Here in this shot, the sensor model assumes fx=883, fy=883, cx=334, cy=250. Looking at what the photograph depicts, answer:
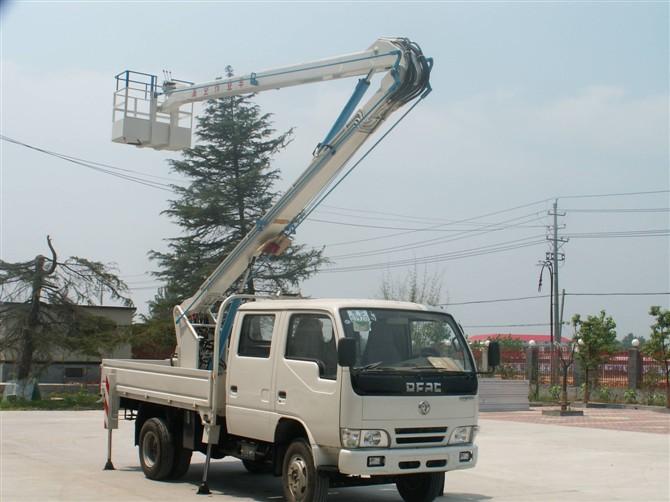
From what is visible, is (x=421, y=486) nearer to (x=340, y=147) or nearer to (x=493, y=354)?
(x=493, y=354)

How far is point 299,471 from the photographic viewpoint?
393 inches

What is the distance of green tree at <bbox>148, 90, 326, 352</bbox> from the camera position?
43406mm

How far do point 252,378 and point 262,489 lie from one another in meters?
2.21

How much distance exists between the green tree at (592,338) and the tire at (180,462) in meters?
25.8

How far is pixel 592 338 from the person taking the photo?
35.6 meters

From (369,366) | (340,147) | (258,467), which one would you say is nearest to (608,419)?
(258,467)

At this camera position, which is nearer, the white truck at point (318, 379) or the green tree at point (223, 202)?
the white truck at point (318, 379)

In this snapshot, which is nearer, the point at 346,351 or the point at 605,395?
the point at 346,351

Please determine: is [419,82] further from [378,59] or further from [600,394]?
[600,394]

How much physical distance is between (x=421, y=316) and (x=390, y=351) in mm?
809

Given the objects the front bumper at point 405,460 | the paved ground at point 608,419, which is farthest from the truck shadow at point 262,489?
the paved ground at point 608,419

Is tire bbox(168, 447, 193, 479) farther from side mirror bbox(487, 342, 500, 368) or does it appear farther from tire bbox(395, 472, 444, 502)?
side mirror bbox(487, 342, 500, 368)

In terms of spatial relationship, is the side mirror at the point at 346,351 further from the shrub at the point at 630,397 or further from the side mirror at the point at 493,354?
the shrub at the point at 630,397

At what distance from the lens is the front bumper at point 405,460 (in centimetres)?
938
